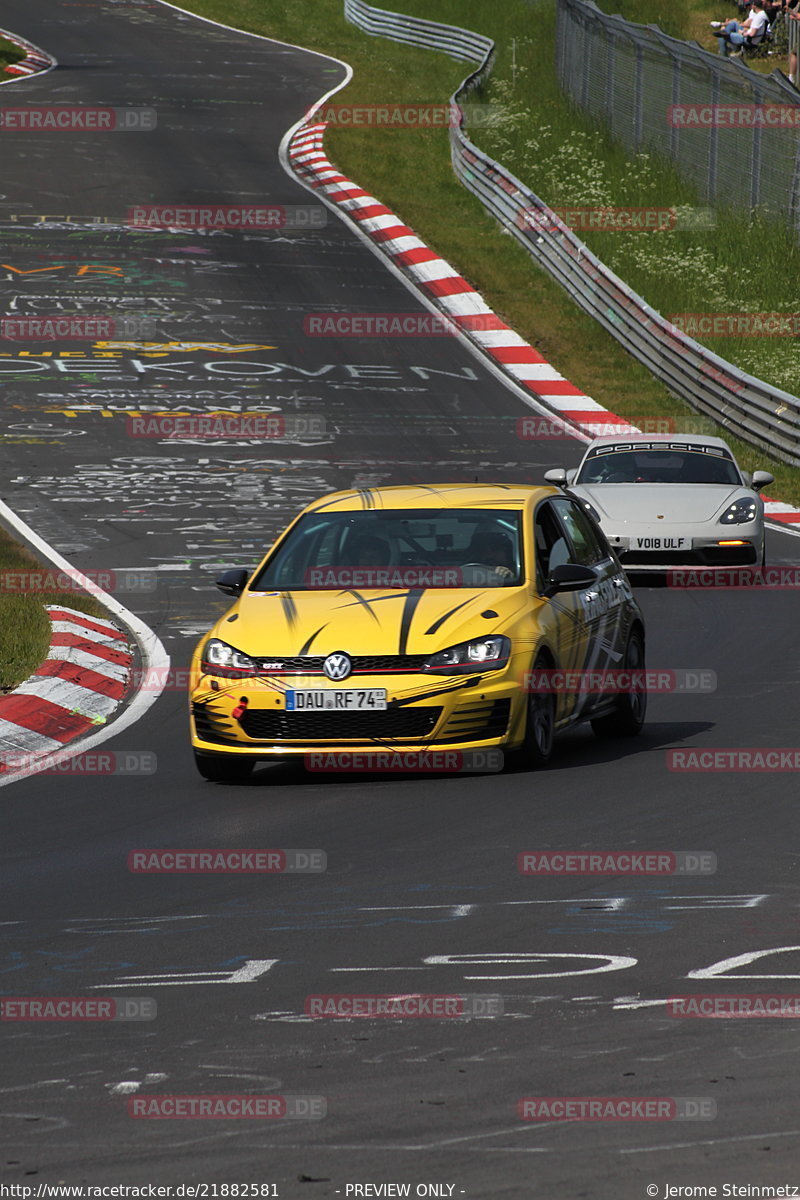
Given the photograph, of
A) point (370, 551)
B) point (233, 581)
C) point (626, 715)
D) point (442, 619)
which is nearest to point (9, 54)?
point (233, 581)

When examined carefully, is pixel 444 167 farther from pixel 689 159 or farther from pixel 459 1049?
pixel 459 1049

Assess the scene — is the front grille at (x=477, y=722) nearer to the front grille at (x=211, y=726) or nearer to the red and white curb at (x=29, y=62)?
the front grille at (x=211, y=726)

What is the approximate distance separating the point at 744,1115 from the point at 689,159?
3297cm

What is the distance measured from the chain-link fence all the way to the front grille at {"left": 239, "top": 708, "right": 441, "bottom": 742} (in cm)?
2330

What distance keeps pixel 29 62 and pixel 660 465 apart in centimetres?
3686

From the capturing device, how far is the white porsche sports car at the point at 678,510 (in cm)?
1755

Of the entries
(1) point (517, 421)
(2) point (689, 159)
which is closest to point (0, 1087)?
(1) point (517, 421)

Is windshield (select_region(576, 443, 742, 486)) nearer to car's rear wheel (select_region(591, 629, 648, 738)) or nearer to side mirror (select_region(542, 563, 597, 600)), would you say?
car's rear wheel (select_region(591, 629, 648, 738))

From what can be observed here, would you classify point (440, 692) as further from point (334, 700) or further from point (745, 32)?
point (745, 32)

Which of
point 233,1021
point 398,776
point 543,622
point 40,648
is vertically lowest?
point 40,648

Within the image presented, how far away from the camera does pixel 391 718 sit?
30.7ft

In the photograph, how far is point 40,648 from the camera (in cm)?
1312

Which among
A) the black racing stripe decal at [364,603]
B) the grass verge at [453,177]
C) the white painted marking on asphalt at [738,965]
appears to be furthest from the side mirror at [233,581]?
the grass verge at [453,177]

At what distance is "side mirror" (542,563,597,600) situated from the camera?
394 inches
